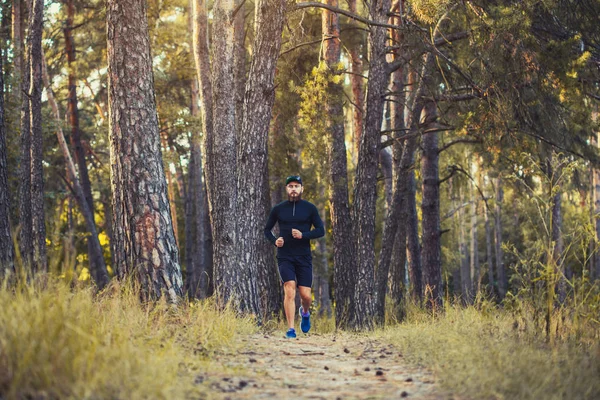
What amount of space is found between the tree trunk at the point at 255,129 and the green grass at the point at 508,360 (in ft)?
13.2

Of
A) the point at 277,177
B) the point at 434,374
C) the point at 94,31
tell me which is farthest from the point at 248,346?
the point at 94,31

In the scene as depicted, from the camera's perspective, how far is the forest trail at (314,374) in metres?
5.45

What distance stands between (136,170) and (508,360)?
5064 millimetres

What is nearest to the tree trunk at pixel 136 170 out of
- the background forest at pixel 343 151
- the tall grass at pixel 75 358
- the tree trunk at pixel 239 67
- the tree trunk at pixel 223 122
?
the background forest at pixel 343 151

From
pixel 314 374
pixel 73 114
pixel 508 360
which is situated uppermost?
pixel 73 114

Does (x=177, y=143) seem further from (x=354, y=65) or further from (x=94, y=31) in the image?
(x=354, y=65)

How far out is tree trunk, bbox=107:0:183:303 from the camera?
880 centimetres

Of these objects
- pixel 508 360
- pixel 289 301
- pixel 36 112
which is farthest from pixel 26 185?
pixel 508 360

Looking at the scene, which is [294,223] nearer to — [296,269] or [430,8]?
[296,269]

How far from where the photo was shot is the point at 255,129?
469 inches

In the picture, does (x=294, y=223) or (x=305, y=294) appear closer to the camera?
(x=294, y=223)

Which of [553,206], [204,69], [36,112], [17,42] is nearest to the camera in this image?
[553,206]

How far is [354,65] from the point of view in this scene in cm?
2062

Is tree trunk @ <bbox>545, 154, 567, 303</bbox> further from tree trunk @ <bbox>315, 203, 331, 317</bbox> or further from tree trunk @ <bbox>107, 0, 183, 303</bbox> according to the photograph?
tree trunk @ <bbox>315, 203, 331, 317</bbox>
